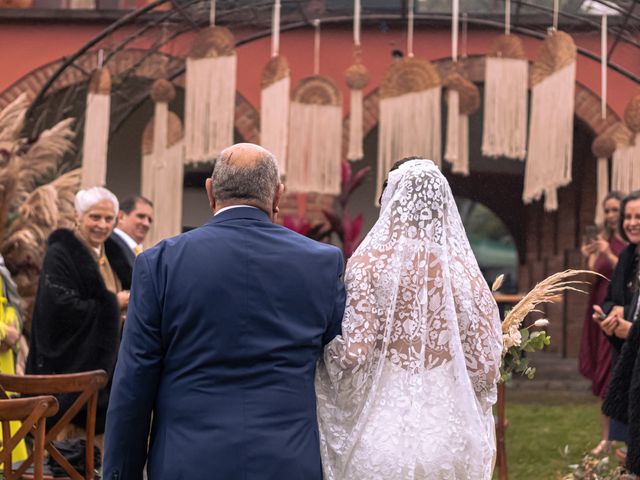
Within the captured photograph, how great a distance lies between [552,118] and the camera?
8.91 meters

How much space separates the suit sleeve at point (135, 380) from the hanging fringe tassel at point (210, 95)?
6.32 meters

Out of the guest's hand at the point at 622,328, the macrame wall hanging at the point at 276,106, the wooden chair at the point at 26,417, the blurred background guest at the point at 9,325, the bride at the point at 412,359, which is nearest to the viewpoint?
the bride at the point at 412,359

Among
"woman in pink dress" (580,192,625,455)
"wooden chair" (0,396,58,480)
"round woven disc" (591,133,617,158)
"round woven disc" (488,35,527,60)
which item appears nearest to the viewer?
"wooden chair" (0,396,58,480)

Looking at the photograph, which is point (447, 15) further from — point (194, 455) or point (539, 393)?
point (194, 455)

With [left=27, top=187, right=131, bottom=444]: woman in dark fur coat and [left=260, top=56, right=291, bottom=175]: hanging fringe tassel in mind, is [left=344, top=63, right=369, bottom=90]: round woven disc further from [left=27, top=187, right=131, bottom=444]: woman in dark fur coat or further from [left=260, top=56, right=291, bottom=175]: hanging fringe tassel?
[left=27, top=187, right=131, bottom=444]: woman in dark fur coat

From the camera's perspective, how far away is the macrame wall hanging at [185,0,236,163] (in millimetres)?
9391

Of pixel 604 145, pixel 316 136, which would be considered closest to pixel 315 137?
pixel 316 136

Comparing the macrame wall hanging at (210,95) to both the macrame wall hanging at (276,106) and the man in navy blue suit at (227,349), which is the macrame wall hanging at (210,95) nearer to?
the macrame wall hanging at (276,106)

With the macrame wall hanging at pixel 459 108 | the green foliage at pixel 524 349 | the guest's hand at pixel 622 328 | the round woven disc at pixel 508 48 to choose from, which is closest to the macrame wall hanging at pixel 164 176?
the macrame wall hanging at pixel 459 108

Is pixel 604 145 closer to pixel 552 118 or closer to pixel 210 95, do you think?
pixel 552 118

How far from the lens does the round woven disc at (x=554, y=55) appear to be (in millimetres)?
8883

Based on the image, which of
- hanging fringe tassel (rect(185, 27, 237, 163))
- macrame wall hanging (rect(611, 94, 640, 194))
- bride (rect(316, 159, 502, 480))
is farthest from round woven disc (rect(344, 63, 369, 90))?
bride (rect(316, 159, 502, 480))

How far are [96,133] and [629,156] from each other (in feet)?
13.8

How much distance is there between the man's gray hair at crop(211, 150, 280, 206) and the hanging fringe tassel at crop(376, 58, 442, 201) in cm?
610
